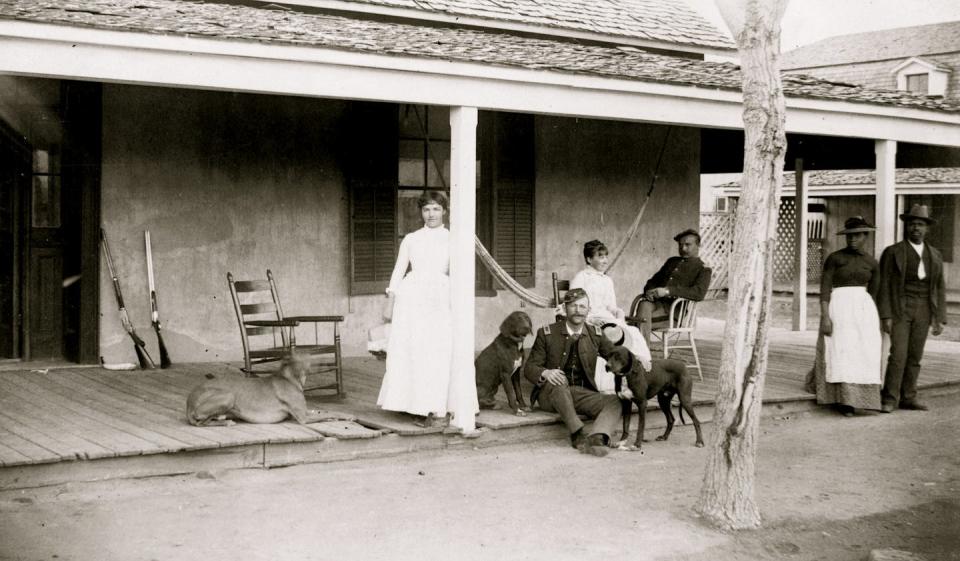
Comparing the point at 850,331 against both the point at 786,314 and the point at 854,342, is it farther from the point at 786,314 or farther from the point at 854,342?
the point at 786,314

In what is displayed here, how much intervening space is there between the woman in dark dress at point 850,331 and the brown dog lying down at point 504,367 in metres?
2.81

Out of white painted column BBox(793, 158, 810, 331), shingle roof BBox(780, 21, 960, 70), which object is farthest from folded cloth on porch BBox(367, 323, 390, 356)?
shingle roof BBox(780, 21, 960, 70)

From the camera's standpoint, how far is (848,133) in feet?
31.0

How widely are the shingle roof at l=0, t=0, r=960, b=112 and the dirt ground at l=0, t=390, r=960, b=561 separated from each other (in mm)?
2606

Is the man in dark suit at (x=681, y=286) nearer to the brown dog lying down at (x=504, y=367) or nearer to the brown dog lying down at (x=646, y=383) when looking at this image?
the brown dog lying down at (x=646, y=383)

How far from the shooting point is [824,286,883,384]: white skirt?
29.0 feet

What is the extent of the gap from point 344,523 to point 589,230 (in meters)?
6.58

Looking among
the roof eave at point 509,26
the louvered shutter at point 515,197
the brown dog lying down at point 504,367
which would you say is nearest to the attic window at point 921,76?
the roof eave at point 509,26

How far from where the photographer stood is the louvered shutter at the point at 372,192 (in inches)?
394

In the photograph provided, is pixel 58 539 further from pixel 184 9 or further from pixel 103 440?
pixel 184 9

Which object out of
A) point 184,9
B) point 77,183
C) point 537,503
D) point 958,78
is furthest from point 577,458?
point 958,78

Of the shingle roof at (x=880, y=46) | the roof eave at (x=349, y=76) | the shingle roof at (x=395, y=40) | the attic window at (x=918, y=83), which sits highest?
the shingle roof at (x=880, y=46)

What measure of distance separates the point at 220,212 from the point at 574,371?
12.4ft

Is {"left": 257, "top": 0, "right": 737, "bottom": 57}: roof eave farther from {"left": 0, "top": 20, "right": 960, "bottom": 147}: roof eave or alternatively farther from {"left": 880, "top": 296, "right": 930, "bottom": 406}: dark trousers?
{"left": 880, "top": 296, "right": 930, "bottom": 406}: dark trousers
